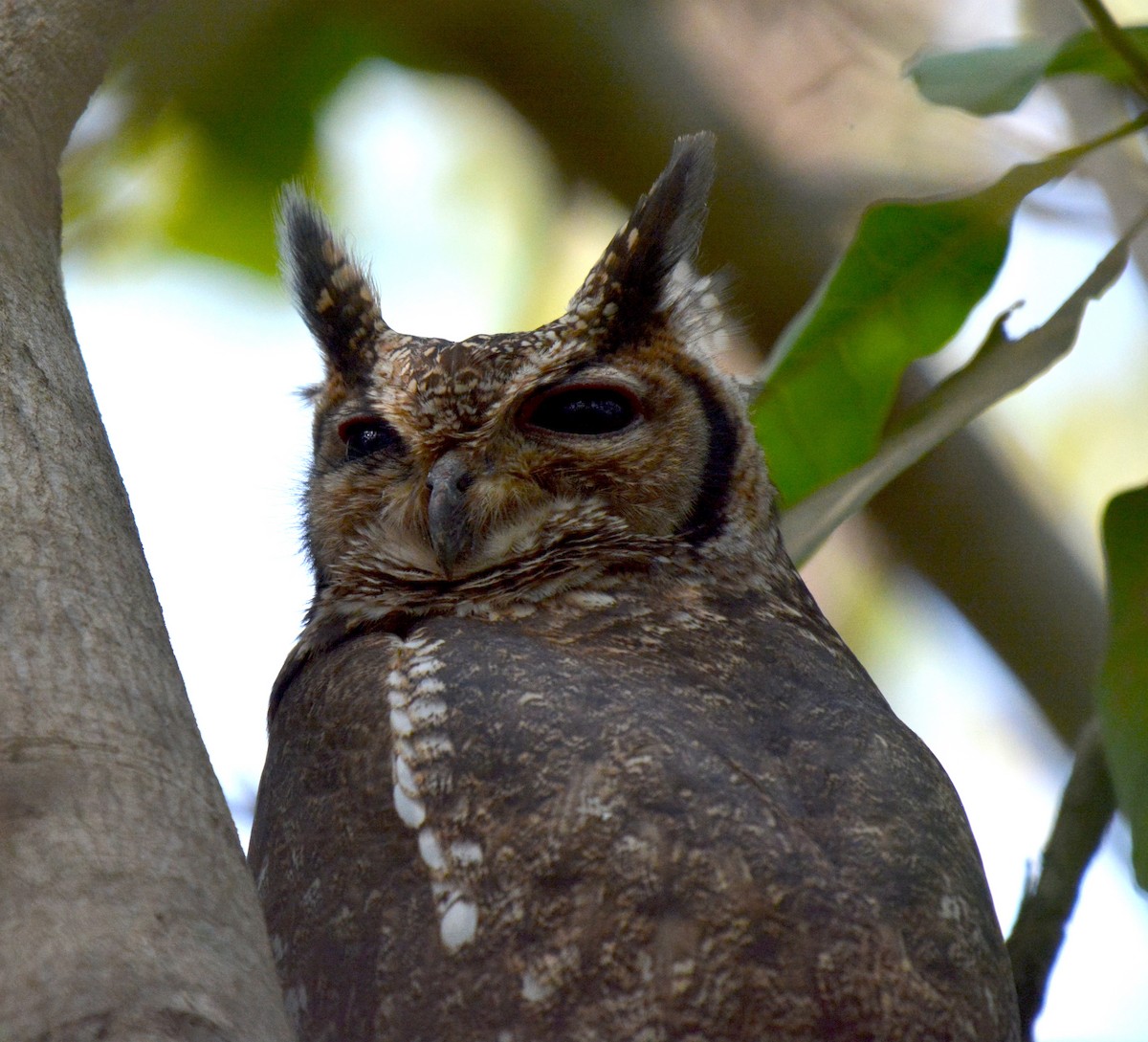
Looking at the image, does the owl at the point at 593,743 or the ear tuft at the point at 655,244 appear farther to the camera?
the ear tuft at the point at 655,244

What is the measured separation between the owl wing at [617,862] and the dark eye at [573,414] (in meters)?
0.68

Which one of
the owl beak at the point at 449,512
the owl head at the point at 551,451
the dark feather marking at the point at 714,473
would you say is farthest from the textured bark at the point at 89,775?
the dark feather marking at the point at 714,473

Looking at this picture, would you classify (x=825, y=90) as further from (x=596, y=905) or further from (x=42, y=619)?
(x=42, y=619)

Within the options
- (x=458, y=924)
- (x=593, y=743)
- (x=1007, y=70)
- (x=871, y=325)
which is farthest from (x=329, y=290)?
(x=458, y=924)

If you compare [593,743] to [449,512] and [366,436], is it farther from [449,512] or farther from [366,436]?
[366,436]

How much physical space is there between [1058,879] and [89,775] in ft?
7.11

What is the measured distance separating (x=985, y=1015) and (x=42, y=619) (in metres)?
1.42

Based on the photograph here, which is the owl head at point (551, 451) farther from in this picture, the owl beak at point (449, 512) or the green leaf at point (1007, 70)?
the green leaf at point (1007, 70)

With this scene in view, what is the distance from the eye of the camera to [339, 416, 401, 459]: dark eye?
10.9 feet

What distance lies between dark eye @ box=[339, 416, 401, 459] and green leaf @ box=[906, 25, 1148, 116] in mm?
1293

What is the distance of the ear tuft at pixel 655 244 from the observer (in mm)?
3453

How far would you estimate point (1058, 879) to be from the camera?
3.11 meters

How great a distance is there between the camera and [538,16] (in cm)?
481

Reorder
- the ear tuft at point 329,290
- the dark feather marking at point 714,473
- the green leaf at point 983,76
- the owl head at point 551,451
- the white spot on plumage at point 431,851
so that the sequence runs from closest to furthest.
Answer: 1. the white spot on plumage at point 431,851
2. the green leaf at point 983,76
3. the owl head at point 551,451
4. the dark feather marking at point 714,473
5. the ear tuft at point 329,290
